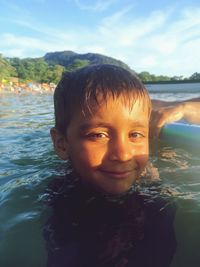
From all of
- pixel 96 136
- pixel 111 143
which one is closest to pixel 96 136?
pixel 96 136

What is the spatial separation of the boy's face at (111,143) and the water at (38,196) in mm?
471

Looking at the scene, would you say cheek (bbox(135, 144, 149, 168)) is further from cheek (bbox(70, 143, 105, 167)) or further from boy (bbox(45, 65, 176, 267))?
cheek (bbox(70, 143, 105, 167))

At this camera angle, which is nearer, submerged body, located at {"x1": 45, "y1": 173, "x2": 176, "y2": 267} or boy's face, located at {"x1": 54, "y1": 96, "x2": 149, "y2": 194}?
submerged body, located at {"x1": 45, "y1": 173, "x2": 176, "y2": 267}

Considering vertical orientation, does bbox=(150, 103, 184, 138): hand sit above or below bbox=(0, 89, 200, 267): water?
above

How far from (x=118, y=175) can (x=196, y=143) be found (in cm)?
181

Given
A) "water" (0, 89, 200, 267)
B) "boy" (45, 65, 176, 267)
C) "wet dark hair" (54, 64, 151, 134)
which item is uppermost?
"wet dark hair" (54, 64, 151, 134)

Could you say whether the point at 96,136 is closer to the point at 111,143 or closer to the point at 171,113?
the point at 111,143

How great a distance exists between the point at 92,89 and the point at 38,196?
114cm

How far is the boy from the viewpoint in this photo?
1.90 m

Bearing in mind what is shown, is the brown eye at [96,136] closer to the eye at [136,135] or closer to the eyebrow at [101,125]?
the eyebrow at [101,125]

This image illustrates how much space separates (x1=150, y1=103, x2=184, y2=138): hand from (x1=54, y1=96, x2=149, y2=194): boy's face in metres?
1.59

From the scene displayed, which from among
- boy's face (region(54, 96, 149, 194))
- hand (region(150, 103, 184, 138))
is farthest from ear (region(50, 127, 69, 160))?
hand (region(150, 103, 184, 138))

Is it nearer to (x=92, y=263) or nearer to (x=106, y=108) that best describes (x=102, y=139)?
(x=106, y=108)

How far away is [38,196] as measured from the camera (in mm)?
2863
